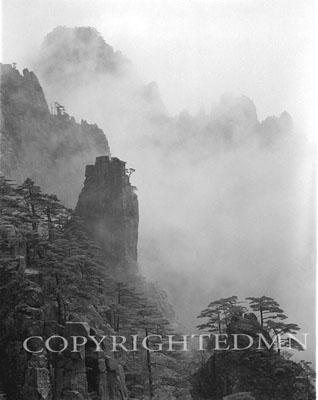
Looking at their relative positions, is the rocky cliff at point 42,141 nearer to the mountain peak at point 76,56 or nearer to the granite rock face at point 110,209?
the granite rock face at point 110,209

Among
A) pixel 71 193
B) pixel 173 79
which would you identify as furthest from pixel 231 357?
pixel 71 193

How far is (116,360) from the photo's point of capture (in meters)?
17.9

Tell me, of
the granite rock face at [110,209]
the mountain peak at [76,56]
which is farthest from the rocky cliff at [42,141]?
the mountain peak at [76,56]

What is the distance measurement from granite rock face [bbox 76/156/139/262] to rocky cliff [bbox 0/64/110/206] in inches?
30.6

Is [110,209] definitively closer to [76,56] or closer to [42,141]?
[42,141]

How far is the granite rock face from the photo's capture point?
29.8 metres

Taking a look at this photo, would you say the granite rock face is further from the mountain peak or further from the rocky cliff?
the mountain peak

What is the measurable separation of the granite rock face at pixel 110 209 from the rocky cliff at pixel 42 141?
0.78m

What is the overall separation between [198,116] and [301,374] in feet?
39.7

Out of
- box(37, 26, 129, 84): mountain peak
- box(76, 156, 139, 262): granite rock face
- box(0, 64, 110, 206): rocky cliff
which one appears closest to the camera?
box(37, 26, 129, 84): mountain peak

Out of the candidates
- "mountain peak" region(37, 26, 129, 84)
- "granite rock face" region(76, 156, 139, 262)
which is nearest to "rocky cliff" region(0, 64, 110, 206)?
"granite rock face" region(76, 156, 139, 262)

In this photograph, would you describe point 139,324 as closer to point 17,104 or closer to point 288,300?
point 288,300

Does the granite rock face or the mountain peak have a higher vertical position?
the mountain peak

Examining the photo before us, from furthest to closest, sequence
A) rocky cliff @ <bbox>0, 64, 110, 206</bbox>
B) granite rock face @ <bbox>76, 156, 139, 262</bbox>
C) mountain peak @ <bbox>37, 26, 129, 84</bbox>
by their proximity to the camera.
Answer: granite rock face @ <bbox>76, 156, 139, 262</bbox>
rocky cliff @ <bbox>0, 64, 110, 206</bbox>
mountain peak @ <bbox>37, 26, 129, 84</bbox>
